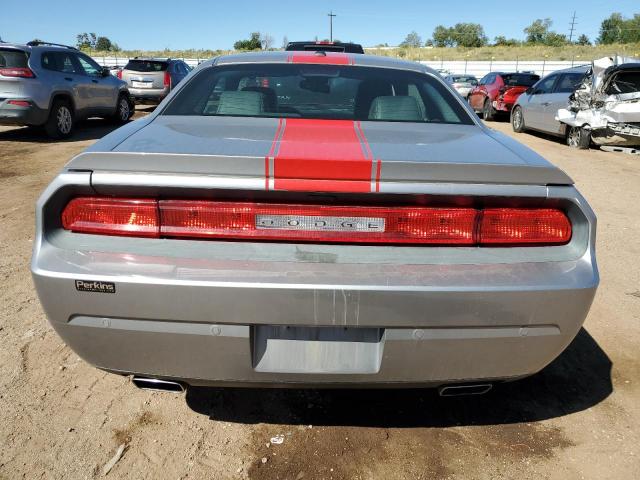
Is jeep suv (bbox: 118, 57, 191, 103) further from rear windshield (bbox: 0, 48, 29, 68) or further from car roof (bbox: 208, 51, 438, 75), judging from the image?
car roof (bbox: 208, 51, 438, 75)

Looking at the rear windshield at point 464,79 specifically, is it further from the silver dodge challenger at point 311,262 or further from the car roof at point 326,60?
the silver dodge challenger at point 311,262

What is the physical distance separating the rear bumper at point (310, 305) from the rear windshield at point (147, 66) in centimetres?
1427

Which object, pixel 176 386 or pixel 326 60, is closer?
pixel 176 386

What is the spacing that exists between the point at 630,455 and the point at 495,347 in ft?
2.97

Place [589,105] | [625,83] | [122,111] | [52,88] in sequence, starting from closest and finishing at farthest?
[625,83] < [52,88] < [589,105] < [122,111]

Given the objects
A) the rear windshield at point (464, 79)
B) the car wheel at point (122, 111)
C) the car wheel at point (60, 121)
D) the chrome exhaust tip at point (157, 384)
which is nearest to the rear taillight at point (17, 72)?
the car wheel at point (60, 121)

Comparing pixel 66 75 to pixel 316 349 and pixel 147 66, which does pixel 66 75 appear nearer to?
pixel 147 66

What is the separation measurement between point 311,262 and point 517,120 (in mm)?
12332

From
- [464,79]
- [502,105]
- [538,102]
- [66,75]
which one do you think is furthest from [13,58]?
[464,79]

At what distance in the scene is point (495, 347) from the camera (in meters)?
1.85

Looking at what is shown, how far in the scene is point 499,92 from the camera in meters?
14.7

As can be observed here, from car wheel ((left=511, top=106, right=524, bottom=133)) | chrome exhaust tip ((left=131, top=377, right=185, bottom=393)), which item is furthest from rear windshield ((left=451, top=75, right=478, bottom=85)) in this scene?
chrome exhaust tip ((left=131, top=377, right=185, bottom=393))

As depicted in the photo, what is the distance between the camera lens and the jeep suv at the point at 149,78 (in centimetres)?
1452

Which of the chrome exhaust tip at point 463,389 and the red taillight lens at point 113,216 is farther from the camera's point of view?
the chrome exhaust tip at point 463,389
